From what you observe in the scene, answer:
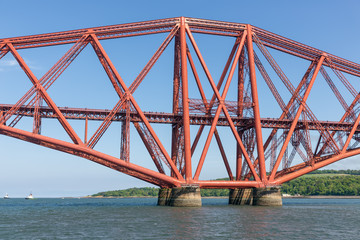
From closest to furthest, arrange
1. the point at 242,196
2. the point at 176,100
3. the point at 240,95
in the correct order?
1. the point at 176,100
2. the point at 242,196
3. the point at 240,95

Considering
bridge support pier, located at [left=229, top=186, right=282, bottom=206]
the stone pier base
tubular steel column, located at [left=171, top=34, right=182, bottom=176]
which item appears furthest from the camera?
the stone pier base

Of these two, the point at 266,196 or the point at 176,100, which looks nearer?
the point at 266,196

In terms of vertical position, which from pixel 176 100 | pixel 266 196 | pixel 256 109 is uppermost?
pixel 176 100

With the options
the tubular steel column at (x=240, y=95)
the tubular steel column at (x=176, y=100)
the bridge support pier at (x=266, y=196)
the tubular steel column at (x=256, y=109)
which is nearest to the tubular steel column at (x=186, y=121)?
the tubular steel column at (x=176, y=100)

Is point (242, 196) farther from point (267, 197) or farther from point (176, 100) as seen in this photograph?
point (176, 100)

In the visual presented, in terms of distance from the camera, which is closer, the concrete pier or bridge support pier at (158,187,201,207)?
bridge support pier at (158,187,201,207)

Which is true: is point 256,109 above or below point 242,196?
above

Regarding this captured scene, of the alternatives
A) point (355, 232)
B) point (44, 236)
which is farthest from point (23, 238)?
point (355, 232)

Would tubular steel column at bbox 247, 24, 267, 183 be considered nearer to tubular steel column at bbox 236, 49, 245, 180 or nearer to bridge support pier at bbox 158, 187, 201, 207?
tubular steel column at bbox 236, 49, 245, 180

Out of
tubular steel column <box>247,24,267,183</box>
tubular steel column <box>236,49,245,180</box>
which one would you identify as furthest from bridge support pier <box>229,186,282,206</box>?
tubular steel column <box>236,49,245,180</box>

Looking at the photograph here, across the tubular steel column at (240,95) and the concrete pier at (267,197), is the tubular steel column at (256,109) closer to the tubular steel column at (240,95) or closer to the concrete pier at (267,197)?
the concrete pier at (267,197)

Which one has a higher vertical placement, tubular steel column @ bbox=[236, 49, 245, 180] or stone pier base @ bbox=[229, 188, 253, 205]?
tubular steel column @ bbox=[236, 49, 245, 180]

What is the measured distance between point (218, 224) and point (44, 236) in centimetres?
1380

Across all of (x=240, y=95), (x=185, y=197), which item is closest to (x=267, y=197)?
(x=185, y=197)
